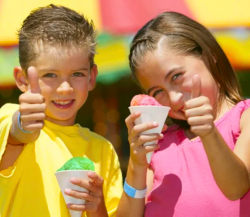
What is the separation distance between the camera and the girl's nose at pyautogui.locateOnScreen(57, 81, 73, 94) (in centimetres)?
280

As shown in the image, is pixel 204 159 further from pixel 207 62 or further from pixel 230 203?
pixel 207 62

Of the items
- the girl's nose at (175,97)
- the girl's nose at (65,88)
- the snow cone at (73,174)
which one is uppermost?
the girl's nose at (65,88)

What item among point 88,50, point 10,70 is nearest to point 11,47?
point 10,70

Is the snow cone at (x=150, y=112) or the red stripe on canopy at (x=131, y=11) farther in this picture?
the red stripe on canopy at (x=131, y=11)

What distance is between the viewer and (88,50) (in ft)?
9.80

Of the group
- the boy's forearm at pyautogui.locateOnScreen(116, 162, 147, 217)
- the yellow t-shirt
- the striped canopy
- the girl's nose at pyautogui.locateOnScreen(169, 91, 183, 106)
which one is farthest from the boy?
the striped canopy

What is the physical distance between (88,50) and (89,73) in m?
0.13

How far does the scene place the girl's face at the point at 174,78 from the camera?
8.79ft

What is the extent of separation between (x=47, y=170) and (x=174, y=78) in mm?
816

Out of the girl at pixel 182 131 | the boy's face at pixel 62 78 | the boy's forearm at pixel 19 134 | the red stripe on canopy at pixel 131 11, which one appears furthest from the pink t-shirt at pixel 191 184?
the red stripe on canopy at pixel 131 11

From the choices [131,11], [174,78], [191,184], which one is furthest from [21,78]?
[131,11]

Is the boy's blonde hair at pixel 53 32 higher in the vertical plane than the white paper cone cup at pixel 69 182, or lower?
higher

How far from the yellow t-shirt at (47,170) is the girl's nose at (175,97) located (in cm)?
54

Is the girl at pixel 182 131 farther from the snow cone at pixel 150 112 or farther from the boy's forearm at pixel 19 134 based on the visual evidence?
the boy's forearm at pixel 19 134
